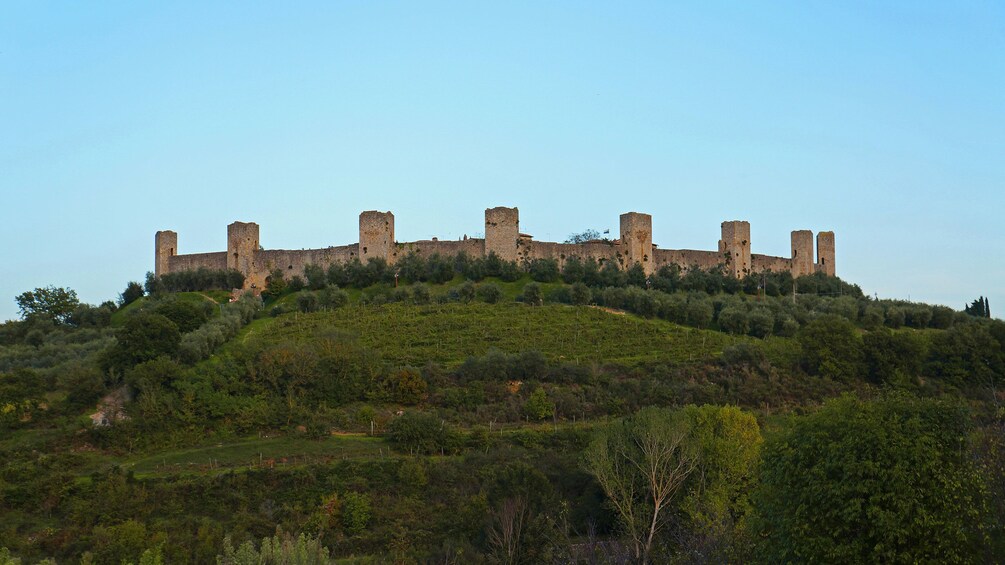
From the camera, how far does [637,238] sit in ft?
203

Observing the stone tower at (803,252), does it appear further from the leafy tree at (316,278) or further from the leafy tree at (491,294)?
the leafy tree at (316,278)

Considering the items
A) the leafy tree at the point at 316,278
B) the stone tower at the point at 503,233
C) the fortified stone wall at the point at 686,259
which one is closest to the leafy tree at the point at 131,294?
the leafy tree at the point at 316,278

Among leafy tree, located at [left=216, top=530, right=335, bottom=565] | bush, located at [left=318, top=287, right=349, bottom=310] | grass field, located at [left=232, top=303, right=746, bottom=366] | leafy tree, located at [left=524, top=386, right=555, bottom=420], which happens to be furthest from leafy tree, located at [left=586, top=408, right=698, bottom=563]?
bush, located at [left=318, top=287, right=349, bottom=310]

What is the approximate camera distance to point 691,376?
43.4 meters

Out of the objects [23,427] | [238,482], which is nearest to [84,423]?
[23,427]

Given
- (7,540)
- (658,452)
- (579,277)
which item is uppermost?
(579,277)

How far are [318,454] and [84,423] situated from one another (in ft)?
27.8

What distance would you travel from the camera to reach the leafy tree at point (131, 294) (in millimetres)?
60781

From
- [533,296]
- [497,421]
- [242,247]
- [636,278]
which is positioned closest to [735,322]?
[636,278]

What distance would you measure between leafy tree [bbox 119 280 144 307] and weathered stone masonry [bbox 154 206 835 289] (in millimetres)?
1940

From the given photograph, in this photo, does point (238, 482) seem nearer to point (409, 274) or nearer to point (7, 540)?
point (7, 540)

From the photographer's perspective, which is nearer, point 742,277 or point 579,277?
point 579,277

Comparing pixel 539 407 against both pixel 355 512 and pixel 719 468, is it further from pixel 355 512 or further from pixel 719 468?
pixel 355 512

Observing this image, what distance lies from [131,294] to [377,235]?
46.6 ft
